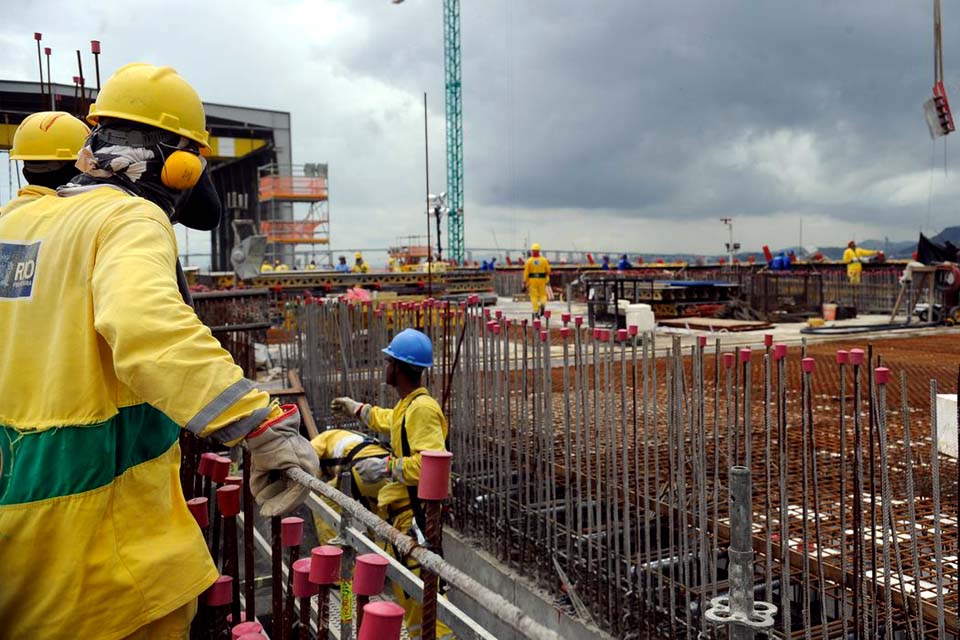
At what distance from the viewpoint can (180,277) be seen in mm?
2088

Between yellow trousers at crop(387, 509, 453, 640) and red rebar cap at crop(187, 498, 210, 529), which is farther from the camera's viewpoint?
yellow trousers at crop(387, 509, 453, 640)

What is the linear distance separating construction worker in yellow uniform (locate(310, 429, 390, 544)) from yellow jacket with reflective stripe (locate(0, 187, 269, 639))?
2779 millimetres

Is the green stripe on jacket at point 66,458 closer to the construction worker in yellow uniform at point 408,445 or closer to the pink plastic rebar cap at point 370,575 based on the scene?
the pink plastic rebar cap at point 370,575

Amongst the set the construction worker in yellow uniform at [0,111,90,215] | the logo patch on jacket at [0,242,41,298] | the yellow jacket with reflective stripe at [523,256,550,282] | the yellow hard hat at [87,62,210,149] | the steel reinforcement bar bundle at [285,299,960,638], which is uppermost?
the construction worker in yellow uniform at [0,111,90,215]

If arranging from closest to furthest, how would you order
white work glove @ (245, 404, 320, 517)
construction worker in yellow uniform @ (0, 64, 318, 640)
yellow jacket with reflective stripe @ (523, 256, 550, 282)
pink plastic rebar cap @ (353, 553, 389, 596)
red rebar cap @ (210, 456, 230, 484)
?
construction worker in yellow uniform @ (0, 64, 318, 640) → white work glove @ (245, 404, 320, 517) → pink plastic rebar cap @ (353, 553, 389, 596) → red rebar cap @ (210, 456, 230, 484) → yellow jacket with reflective stripe @ (523, 256, 550, 282)

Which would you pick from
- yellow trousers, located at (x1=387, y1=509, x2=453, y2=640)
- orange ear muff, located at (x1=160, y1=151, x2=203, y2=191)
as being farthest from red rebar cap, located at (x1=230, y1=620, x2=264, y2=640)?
yellow trousers, located at (x1=387, y1=509, x2=453, y2=640)

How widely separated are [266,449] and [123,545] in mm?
434

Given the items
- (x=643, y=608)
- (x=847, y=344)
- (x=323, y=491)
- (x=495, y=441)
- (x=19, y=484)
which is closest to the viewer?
(x=19, y=484)

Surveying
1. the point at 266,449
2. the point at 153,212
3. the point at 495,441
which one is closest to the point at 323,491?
the point at 266,449

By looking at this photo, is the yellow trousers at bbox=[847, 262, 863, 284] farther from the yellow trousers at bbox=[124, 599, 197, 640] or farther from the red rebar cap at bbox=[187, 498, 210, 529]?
the yellow trousers at bbox=[124, 599, 197, 640]

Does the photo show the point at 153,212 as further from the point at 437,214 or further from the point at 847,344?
the point at 437,214

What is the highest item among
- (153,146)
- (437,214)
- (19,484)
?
(437,214)

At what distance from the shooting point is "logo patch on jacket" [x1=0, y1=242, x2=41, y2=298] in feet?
6.35

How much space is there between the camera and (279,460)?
1.89 meters
